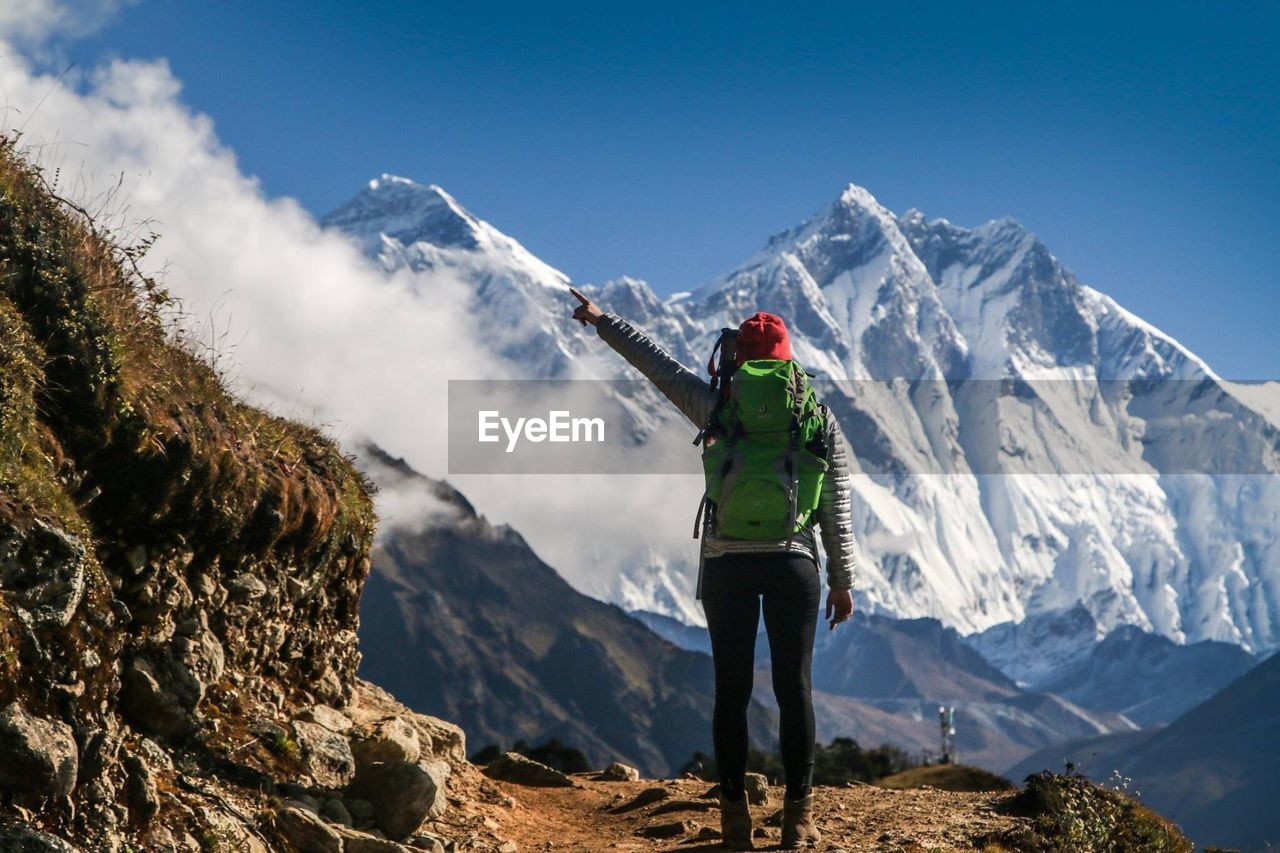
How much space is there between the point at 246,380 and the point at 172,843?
526 cm

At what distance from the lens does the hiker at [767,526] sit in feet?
27.3

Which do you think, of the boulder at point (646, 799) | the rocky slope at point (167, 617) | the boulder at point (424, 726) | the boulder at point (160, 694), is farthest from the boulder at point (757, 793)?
the boulder at point (160, 694)

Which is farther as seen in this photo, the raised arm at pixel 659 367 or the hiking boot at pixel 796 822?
the hiking boot at pixel 796 822

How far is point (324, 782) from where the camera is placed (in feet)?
31.9

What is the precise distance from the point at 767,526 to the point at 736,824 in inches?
92.0

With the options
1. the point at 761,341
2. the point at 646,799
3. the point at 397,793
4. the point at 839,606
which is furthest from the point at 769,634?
the point at 646,799

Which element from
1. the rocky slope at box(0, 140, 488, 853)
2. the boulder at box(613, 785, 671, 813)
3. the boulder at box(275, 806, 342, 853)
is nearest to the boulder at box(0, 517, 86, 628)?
the rocky slope at box(0, 140, 488, 853)

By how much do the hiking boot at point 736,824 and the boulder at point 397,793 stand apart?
2.41 meters

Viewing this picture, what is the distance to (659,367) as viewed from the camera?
30.2 ft

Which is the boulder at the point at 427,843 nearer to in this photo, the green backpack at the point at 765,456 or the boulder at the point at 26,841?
the green backpack at the point at 765,456

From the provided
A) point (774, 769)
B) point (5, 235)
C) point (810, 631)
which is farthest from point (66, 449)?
point (774, 769)

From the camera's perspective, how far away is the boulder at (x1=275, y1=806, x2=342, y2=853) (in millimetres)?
8461

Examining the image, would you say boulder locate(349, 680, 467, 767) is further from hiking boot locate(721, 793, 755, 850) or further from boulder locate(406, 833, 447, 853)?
hiking boot locate(721, 793, 755, 850)

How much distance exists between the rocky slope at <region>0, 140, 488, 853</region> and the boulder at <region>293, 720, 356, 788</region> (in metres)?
0.02
